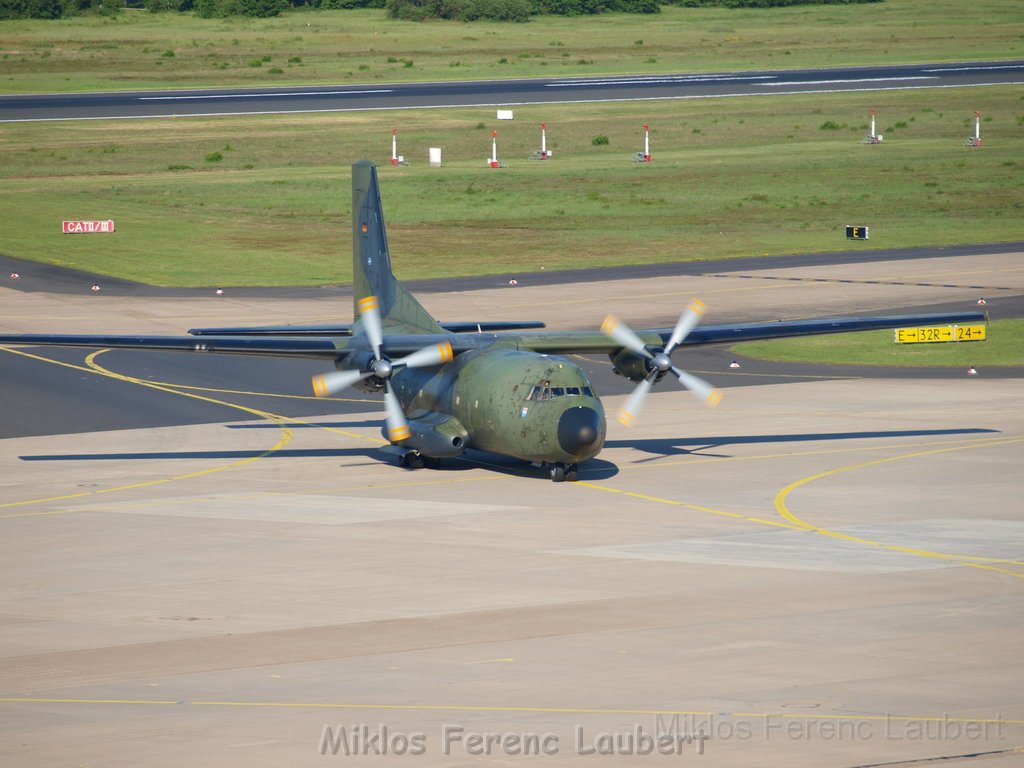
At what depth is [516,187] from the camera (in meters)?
98.3

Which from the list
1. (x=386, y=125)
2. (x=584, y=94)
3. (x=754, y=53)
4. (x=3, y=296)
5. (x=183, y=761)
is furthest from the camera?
(x=754, y=53)

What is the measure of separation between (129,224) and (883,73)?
308ft

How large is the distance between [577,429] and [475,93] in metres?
108

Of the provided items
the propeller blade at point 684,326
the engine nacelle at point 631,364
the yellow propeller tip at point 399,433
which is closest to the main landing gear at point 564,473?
the engine nacelle at point 631,364

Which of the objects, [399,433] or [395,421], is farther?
[395,421]

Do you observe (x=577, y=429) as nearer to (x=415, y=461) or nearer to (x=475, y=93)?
(x=415, y=461)

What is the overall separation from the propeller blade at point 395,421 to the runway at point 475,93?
94898 mm

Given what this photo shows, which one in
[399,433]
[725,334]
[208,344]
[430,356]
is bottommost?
[399,433]

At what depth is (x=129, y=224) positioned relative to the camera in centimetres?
8650

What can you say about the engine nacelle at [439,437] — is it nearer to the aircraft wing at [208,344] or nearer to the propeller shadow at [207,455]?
the aircraft wing at [208,344]

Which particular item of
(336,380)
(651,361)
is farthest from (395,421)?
(651,361)

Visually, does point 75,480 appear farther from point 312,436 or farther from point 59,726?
point 59,726

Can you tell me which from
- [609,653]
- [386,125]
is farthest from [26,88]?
[609,653]

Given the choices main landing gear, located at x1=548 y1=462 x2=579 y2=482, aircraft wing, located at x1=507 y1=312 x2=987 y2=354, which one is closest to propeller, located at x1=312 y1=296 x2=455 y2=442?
aircraft wing, located at x1=507 y1=312 x2=987 y2=354
